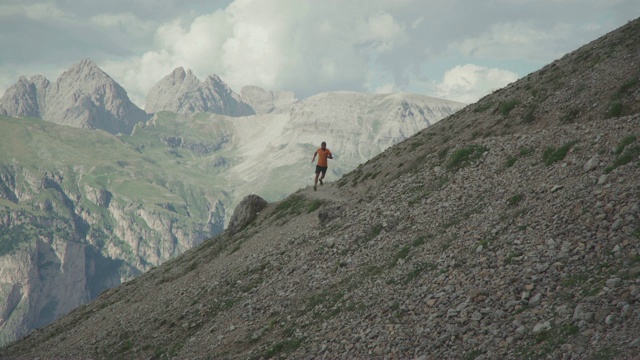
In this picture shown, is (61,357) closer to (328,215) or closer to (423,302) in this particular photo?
(328,215)

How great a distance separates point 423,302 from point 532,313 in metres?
5.04

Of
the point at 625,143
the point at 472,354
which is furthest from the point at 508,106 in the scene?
the point at 472,354

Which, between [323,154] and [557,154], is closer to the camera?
[557,154]

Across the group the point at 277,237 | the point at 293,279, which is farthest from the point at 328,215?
the point at 293,279

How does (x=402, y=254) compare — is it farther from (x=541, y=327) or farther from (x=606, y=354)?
(x=606, y=354)

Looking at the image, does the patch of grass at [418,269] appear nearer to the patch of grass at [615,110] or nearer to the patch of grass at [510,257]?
the patch of grass at [510,257]

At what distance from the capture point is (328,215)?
134 ft

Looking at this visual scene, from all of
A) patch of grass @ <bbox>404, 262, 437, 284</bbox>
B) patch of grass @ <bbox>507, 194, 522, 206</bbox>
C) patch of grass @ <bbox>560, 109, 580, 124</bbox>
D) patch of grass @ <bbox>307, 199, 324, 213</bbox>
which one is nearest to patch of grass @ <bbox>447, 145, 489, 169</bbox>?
patch of grass @ <bbox>560, 109, 580, 124</bbox>

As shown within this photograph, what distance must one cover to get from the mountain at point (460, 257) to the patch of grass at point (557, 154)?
110 millimetres

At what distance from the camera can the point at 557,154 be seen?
28.6m

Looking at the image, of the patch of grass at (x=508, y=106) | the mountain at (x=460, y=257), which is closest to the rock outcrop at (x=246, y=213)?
the mountain at (x=460, y=257)

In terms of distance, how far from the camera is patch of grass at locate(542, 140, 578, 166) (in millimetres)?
28328

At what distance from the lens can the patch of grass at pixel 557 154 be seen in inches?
1115

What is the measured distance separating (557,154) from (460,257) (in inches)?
357
